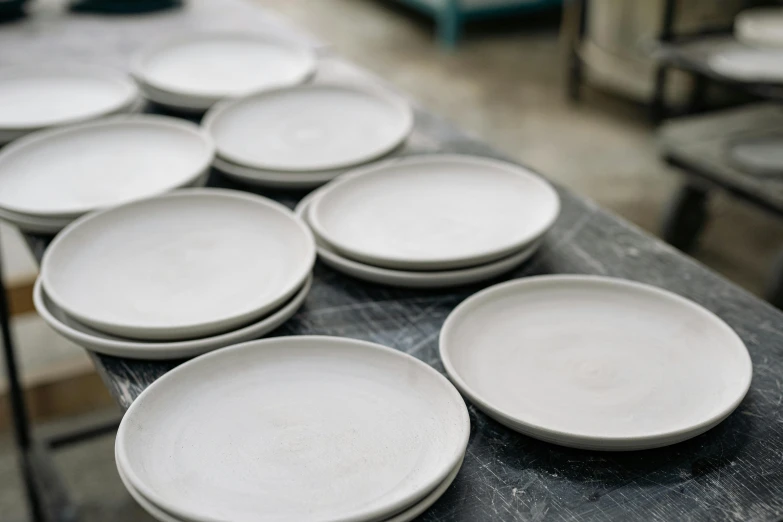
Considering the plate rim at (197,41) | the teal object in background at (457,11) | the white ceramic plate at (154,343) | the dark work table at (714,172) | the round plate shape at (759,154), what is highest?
the plate rim at (197,41)

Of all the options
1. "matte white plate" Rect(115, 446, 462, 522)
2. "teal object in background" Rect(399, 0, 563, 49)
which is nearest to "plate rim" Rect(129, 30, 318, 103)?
"matte white plate" Rect(115, 446, 462, 522)

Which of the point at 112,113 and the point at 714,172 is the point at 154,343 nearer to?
the point at 112,113

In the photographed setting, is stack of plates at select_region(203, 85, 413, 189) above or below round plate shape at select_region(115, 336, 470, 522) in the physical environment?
above

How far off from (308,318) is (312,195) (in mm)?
234

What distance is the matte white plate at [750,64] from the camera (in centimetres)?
204

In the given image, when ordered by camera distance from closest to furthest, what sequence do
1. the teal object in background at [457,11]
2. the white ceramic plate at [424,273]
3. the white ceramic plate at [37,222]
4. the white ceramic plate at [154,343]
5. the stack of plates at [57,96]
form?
1. the white ceramic plate at [154,343]
2. the white ceramic plate at [424,273]
3. the white ceramic plate at [37,222]
4. the stack of plates at [57,96]
5. the teal object in background at [457,11]

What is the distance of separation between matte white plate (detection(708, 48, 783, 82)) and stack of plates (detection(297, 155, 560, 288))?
1.14m

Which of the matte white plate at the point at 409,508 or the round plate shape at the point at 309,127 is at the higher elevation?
the round plate shape at the point at 309,127

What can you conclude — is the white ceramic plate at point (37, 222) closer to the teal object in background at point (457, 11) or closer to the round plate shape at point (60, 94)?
the round plate shape at point (60, 94)

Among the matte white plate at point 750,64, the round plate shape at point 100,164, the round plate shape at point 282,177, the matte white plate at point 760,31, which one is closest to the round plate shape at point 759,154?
the matte white plate at point 750,64

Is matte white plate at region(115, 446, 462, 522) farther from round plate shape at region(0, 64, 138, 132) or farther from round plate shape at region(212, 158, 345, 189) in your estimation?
round plate shape at region(0, 64, 138, 132)

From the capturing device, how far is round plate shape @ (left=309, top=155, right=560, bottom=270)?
A: 0.95 m

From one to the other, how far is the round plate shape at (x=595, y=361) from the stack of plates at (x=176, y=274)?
21 centimetres

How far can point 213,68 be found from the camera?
5.21 feet
